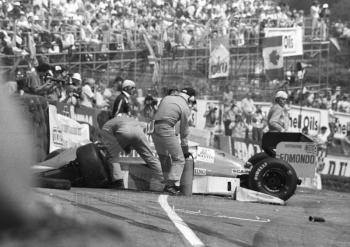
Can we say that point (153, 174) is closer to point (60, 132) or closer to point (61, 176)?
point (61, 176)

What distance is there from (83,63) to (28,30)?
227cm

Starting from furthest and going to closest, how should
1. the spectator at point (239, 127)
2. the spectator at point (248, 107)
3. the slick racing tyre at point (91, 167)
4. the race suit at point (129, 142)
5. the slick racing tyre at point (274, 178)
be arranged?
1. the spectator at point (248, 107)
2. the spectator at point (239, 127)
3. the race suit at point (129, 142)
4. the slick racing tyre at point (274, 178)
5. the slick racing tyre at point (91, 167)

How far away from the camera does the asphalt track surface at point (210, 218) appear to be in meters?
6.67

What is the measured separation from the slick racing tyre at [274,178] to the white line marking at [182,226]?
2198 mm

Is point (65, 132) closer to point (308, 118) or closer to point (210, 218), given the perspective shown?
point (210, 218)

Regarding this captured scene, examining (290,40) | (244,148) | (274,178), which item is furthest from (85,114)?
(290,40)

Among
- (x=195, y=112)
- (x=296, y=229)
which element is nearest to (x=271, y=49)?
(x=195, y=112)

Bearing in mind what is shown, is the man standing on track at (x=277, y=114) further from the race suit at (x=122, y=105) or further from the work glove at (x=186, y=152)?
the race suit at (x=122, y=105)

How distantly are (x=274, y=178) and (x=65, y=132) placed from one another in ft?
17.4

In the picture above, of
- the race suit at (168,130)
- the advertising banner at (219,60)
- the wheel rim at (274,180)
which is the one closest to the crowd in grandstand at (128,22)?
the advertising banner at (219,60)

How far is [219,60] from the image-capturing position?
992 inches

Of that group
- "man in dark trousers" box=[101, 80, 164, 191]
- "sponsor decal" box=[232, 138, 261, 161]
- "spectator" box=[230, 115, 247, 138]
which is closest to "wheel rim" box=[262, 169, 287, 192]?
"man in dark trousers" box=[101, 80, 164, 191]

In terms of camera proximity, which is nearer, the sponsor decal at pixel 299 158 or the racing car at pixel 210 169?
the racing car at pixel 210 169

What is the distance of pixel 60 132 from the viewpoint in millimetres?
15320
